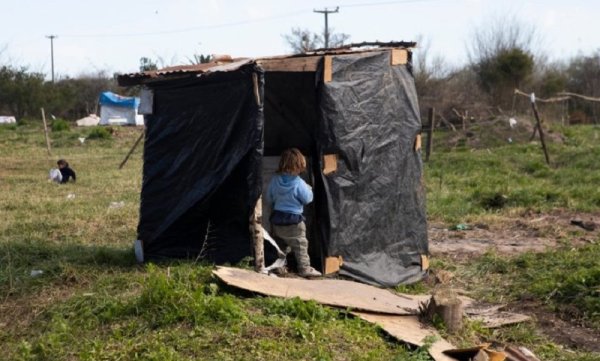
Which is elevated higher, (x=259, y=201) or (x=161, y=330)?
(x=259, y=201)

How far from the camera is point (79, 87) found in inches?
2176

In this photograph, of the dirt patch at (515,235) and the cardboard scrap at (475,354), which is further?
the dirt patch at (515,235)

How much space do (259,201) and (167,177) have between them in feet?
4.16

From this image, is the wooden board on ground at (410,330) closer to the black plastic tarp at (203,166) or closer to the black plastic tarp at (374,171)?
the black plastic tarp at (374,171)

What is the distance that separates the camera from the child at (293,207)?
8188mm

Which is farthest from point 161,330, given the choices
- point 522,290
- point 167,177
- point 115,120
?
point 115,120

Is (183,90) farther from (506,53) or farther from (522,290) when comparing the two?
(506,53)

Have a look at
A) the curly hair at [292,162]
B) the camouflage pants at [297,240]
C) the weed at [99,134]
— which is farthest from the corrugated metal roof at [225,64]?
the weed at [99,134]

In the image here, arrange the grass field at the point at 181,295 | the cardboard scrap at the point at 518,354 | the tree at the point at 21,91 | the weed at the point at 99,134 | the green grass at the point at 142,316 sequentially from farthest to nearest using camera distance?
the tree at the point at 21,91 < the weed at the point at 99,134 < the cardboard scrap at the point at 518,354 < the grass field at the point at 181,295 < the green grass at the point at 142,316

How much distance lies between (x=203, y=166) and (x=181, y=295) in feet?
7.04

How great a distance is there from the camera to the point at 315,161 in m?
9.05

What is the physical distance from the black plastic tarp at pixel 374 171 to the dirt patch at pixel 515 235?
201 centimetres

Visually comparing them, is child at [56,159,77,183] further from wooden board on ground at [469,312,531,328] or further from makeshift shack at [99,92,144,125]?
makeshift shack at [99,92,144,125]

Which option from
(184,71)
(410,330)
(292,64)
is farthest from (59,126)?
(410,330)
